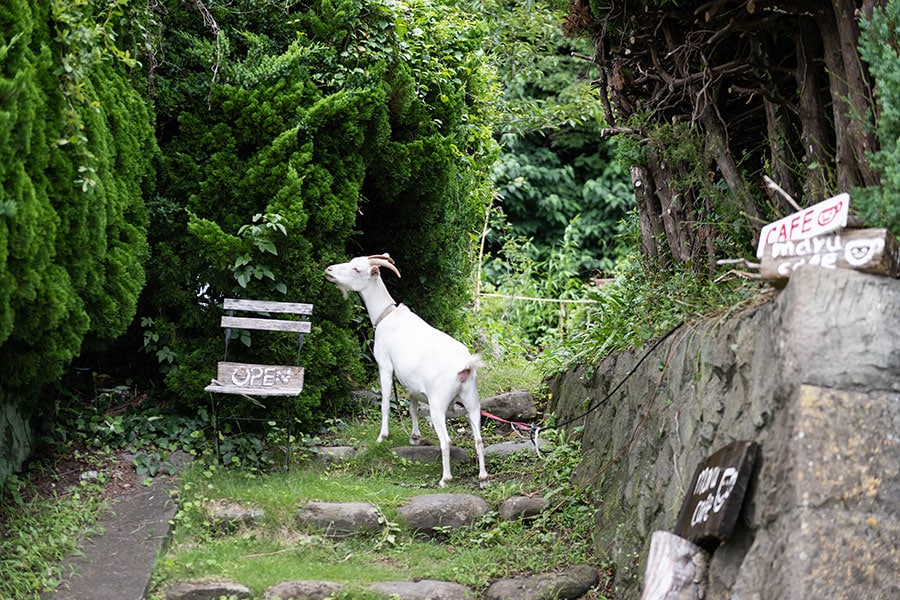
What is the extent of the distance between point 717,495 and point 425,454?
11.9 feet

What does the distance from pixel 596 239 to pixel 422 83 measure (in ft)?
29.1

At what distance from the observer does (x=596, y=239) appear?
16.9 meters

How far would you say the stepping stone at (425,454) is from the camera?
23.6ft

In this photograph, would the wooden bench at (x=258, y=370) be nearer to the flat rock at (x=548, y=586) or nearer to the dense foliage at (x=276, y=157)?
the dense foliage at (x=276, y=157)

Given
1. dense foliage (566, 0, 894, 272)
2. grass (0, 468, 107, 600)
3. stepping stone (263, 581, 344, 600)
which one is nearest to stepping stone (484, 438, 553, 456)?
dense foliage (566, 0, 894, 272)

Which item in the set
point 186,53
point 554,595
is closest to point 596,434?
point 554,595

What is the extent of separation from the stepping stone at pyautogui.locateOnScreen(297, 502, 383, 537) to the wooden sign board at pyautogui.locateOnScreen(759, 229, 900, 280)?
323cm

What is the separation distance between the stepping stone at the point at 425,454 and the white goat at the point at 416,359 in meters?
0.15

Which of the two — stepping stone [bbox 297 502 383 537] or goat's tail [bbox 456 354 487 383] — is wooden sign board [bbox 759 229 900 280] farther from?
stepping stone [bbox 297 502 383 537]

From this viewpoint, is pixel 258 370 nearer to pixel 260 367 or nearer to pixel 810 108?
pixel 260 367

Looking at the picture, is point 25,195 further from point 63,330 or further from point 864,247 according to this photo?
point 864,247

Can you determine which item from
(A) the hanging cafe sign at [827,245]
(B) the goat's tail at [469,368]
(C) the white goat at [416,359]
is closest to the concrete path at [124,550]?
(C) the white goat at [416,359]

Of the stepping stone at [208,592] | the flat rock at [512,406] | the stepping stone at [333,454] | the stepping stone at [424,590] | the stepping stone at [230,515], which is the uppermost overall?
the flat rock at [512,406]

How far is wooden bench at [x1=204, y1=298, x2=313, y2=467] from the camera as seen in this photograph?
675 centimetres
